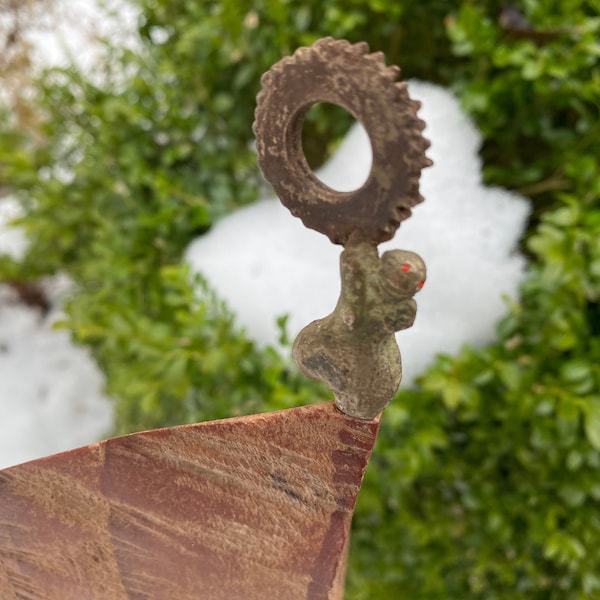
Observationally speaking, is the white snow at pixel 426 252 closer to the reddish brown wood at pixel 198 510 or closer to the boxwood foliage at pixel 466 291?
the boxwood foliage at pixel 466 291

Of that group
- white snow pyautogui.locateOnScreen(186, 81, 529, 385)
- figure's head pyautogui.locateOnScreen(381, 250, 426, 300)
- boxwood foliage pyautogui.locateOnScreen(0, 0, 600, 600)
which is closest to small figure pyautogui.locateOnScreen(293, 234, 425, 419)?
figure's head pyautogui.locateOnScreen(381, 250, 426, 300)

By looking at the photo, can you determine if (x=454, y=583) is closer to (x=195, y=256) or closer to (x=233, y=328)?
(x=233, y=328)

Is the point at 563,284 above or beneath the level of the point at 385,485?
above

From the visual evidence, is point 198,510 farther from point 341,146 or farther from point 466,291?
point 341,146

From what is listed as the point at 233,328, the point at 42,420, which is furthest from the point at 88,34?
the point at 233,328

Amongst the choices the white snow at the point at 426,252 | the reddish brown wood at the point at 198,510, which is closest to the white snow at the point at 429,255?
the white snow at the point at 426,252

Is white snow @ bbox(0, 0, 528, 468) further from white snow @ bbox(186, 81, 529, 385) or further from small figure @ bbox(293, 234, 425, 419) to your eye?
small figure @ bbox(293, 234, 425, 419)
